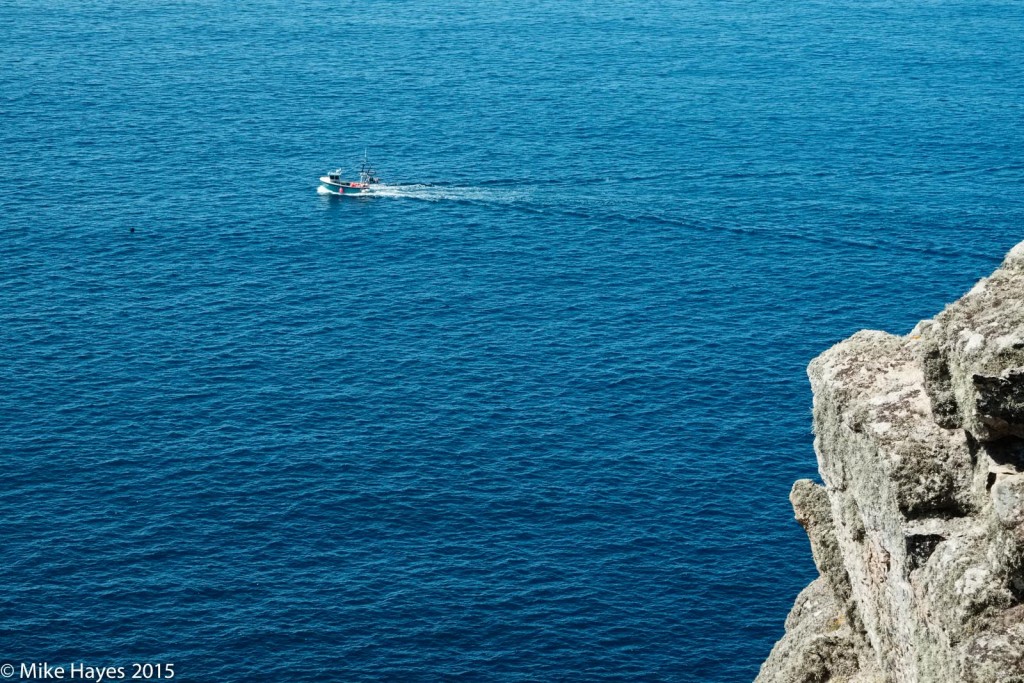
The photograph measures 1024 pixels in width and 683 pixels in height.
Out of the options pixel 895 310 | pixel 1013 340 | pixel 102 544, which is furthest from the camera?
pixel 895 310

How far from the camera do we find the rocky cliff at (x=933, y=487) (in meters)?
26.2

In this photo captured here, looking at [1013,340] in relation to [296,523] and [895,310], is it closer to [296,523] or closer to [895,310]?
[296,523]

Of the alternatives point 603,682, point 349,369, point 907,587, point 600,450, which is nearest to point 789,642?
point 907,587

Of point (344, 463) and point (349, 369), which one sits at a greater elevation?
point (349, 369)

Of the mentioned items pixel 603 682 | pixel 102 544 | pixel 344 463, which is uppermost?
pixel 344 463

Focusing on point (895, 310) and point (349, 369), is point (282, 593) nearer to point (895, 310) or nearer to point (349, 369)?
point (349, 369)

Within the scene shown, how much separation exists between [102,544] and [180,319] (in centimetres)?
6155

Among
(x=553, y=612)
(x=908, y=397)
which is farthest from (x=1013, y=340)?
(x=553, y=612)

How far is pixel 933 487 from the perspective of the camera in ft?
95.7

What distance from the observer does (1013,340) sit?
1016 inches

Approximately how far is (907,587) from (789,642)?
396 inches

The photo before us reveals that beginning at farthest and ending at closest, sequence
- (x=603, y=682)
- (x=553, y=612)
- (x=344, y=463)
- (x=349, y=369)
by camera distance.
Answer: (x=349, y=369)
(x=344, y=463)
(x=553, y=612)
(x=603, y=682)

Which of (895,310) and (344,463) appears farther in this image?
(895,310)

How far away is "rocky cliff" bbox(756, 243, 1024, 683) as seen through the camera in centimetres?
2616
